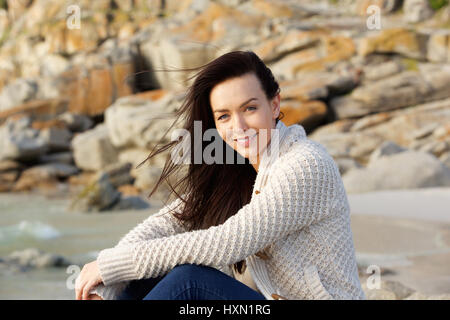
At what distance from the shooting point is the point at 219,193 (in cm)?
245

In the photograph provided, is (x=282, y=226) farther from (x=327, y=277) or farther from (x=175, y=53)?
(x=175, y=53)

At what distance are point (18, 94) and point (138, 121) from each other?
849 centimetres

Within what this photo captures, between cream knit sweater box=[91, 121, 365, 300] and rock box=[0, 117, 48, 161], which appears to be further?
rock box=[0, 117, 48, 161]

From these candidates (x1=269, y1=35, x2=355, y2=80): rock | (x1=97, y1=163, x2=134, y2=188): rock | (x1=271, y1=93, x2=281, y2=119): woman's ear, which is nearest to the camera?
(x1=271, y1=93, x2=281, y2=119): woman's ear

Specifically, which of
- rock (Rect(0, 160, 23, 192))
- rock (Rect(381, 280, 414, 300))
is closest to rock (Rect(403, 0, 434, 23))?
rock (Rect(0, 160, 23, 192))

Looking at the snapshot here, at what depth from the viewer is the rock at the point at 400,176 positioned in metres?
8.70

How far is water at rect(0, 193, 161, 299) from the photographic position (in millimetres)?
4930

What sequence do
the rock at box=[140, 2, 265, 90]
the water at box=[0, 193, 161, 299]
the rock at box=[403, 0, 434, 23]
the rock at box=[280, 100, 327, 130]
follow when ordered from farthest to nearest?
the rock at box=[403, 0, 434, 23] < the rock at box=[140, 2, 265, 90] < the rock at box=[280, 100, 327, 130] < the water at box=[0, 193, 161, 299]

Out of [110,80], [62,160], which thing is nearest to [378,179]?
[62,160]

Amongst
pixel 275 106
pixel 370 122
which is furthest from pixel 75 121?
pixel 275 106

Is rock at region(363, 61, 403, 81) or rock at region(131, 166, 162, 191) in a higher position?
rock at region(363, 61, 403, 81)

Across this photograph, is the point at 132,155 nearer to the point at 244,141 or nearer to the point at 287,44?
the point at 287,44

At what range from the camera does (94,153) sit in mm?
16359

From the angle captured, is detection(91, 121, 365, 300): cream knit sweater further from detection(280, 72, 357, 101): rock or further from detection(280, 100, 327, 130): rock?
detection(280, 72, 357, 101): rock
